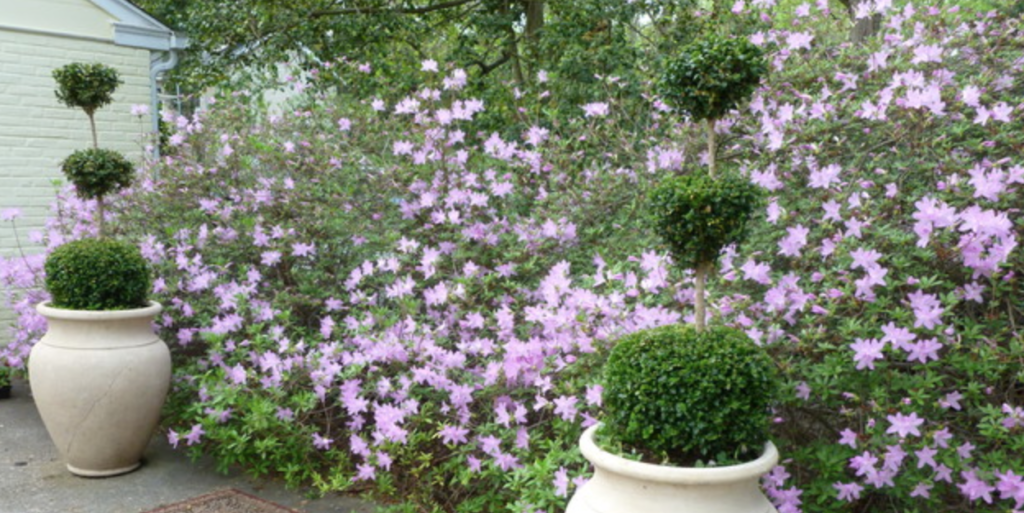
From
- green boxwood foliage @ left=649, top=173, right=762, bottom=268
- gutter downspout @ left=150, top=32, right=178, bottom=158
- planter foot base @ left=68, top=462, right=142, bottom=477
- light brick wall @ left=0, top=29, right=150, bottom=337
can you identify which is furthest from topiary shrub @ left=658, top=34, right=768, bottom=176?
gutter downspout @ left=150, top=32, right=178, bottom=158

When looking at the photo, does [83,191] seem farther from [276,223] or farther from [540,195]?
[540,195]

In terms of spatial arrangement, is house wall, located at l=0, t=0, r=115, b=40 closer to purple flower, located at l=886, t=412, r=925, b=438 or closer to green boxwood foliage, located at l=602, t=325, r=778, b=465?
green boxwood foliage, located at l=602, t=325, r=778, b=465

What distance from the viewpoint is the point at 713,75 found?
7.18 feet

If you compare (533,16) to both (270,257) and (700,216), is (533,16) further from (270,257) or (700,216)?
(700,216)

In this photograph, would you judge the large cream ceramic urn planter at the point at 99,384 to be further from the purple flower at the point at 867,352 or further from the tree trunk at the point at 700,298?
the purple flower at the point at 867,352

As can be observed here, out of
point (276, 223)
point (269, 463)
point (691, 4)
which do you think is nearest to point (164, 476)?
point (269, 463)

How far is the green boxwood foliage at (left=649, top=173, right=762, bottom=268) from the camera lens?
208cm

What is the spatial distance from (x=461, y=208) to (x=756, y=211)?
1.46 metres

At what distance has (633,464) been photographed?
1.91 m

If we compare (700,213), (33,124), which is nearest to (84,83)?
A: (33,124)

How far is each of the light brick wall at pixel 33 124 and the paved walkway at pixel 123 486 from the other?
6.64 ft

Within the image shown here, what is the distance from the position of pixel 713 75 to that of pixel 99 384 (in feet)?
9.82

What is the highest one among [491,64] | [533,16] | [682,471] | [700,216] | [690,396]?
[533,16]

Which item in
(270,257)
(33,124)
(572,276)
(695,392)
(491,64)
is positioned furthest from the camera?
(491,64)
